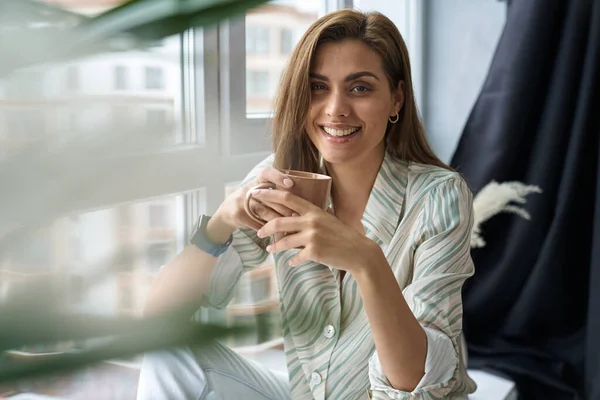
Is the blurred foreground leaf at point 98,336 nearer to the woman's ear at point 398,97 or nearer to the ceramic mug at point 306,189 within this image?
the ceramic mug at point 306,189

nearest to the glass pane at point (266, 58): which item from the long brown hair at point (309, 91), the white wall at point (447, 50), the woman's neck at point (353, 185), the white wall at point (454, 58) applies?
the long brown hair at point (309, 91)

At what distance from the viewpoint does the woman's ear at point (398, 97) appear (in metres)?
1.37

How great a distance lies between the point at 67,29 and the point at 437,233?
44.7 inches

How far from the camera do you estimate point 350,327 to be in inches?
51.4

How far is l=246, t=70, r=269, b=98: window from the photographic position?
1.58m

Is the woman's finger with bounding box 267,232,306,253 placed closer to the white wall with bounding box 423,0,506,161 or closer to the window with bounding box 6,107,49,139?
the window with bounding box 6,107,49,139

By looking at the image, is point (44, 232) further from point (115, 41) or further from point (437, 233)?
point (437, 233)

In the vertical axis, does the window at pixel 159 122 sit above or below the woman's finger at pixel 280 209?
above

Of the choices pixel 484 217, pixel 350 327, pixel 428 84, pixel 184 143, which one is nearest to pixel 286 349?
pixel 350 327

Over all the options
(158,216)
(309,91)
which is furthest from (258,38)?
(158,216)

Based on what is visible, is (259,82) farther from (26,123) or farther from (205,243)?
(26,123)

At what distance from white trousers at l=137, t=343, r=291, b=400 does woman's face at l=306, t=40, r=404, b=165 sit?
45 cm

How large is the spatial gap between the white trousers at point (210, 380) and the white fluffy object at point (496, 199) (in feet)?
2.71

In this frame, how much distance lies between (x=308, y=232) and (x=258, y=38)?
80 cm
